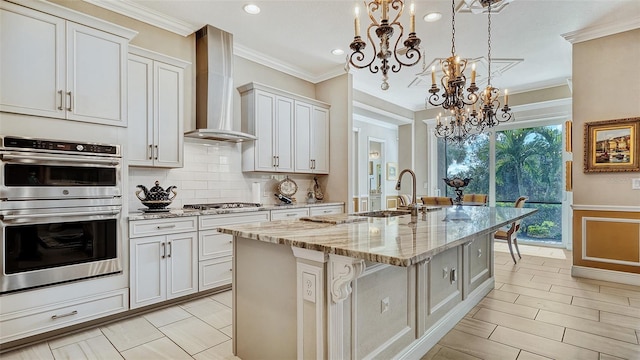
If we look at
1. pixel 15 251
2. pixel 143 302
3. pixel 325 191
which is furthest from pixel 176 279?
pixel 325 191

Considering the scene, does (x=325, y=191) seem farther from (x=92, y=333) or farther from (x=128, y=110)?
(x=92, y=333)

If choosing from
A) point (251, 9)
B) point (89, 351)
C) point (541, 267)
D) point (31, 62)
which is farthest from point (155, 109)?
point (541, 267)

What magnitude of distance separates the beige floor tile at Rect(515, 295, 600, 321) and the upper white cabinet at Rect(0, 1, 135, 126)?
4.09 metres

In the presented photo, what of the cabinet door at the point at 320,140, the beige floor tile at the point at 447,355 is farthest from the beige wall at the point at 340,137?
the beige floor tile at the point at 447,355

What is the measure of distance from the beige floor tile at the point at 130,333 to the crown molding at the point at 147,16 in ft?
9.51

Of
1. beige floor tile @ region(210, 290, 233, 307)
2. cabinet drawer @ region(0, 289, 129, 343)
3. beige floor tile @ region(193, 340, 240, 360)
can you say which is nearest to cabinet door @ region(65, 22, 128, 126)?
cabinet drawer @ region(0, 289, 129, 343)

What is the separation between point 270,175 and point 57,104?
2520 millimetres

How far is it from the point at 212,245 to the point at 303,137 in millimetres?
2052

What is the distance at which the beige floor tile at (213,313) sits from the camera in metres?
2.65

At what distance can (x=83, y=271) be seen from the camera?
8.11 ft

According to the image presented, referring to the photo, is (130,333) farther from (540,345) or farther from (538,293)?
(538,293)

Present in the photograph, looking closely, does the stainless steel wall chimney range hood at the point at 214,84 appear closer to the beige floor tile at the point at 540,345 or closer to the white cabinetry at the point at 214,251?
the white cabinetry at the point at 214,251

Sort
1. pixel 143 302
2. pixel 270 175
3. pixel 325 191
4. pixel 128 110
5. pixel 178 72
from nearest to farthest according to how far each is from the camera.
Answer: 1. pixel 143 302
2. pixel 128 110
3. pixel 178 72
4. pixel 270 175
5. pixel 325 191

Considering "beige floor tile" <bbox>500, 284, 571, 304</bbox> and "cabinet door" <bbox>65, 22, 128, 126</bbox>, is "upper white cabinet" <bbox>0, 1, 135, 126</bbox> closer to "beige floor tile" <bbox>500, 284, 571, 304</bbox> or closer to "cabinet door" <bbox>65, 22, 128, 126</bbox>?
"cabinet door" <bbox>65, 22, 128, 126</bbox>
